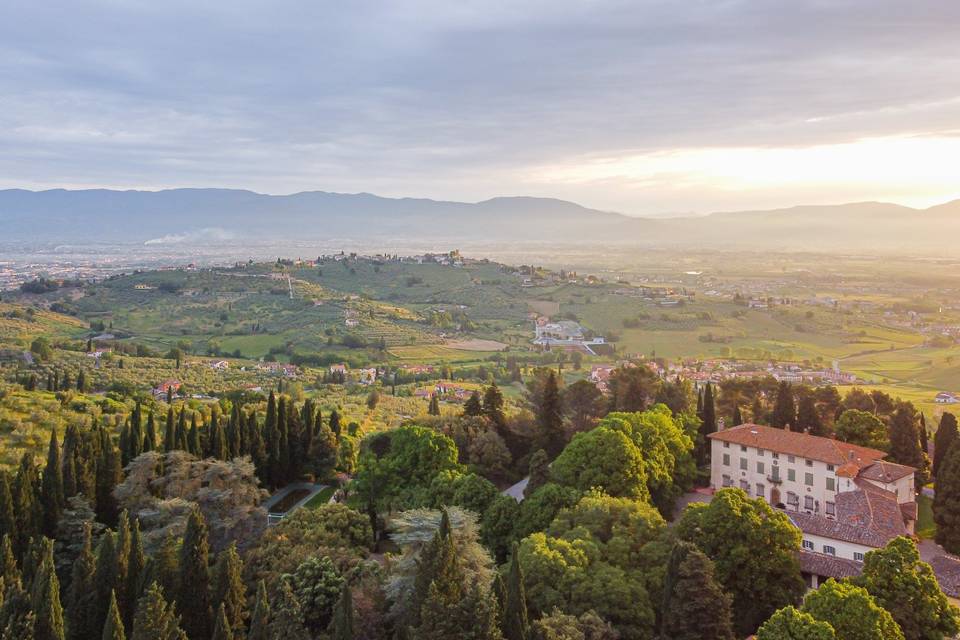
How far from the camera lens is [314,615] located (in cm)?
2041

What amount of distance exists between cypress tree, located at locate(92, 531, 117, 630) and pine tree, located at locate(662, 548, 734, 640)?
49.8 ft

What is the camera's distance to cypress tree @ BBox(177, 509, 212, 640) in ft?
68.3

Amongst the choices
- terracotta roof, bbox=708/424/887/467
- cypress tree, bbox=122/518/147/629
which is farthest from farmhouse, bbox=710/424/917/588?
cypress tree, bbox=122/518/147/629

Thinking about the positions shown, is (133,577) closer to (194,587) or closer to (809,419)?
(194,587)

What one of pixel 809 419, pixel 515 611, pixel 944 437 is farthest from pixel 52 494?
pixel 944 437

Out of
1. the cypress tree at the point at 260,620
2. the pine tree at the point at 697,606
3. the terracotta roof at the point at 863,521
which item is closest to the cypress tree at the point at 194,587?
the cypress tree at the point at 260,620

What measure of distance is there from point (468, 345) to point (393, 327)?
12388 mm

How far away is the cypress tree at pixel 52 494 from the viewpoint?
26.5 m

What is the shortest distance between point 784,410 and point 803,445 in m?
7.16

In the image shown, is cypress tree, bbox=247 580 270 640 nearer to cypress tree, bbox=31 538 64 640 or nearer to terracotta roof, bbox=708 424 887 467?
cypress tree, bbox=31 538 64 640

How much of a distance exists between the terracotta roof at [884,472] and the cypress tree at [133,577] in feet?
82.0

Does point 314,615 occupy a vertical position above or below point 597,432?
below

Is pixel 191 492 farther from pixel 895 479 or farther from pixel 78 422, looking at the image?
pixel 895 479

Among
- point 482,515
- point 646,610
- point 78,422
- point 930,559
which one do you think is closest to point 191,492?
point 482,515
